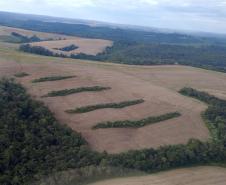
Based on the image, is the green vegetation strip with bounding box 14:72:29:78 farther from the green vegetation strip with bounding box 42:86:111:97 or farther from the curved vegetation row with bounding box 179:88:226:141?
the curved vegetation row with bounding box 179:88:226:141

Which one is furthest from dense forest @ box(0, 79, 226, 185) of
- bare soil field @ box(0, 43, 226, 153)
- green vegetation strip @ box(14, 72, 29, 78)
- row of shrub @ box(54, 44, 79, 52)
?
row of shrub @ box(54, 44, 79, 52)

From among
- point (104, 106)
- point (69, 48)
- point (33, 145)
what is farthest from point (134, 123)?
point (69, 48)

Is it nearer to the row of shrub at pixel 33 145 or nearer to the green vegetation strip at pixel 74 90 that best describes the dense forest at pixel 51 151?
the row of shrub at pixel 33 145

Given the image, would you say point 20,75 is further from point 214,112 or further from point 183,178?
point 183,178

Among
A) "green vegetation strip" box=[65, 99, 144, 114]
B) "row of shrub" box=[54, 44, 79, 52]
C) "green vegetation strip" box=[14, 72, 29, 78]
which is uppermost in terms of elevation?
"green vegetation strip" box=[14, 72, 29, 78]

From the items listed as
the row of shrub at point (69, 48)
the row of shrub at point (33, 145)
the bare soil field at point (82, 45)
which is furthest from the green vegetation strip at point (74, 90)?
the row of shrub at point (69, 48)

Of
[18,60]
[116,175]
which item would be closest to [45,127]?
[116,175]

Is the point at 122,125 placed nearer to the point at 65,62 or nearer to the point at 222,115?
the point at 222,115
